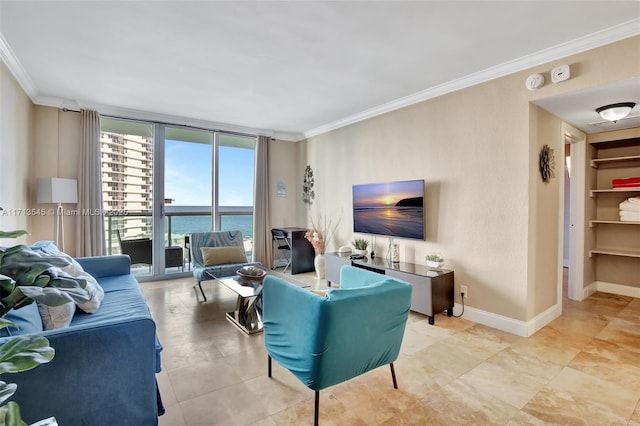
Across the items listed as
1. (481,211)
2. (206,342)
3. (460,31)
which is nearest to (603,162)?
(481,211)

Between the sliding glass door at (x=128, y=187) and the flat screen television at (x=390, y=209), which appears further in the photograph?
the sliding glass door at (x=128, y=187)

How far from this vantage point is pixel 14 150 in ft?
10.6

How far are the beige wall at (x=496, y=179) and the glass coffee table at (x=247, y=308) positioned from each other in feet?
6.33

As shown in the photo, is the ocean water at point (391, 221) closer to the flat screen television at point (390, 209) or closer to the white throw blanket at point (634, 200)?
the flat screen television at point (390, 209)

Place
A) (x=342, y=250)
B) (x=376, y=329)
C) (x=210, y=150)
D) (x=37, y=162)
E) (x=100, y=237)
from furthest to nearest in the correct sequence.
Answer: (x=210, y=150) < (x=342, y=250) < (x=100, y=237) < (x=37, y=162) < (x=376, y=329)

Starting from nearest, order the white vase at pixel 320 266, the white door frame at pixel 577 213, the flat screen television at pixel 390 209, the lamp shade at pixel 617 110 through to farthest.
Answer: the lamp shade at pixel 617 110, the flat screen television at pixel 390 209, the white door frame at pixel 577 213, the white vase at pixel 320 266

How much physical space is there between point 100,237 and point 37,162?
1.17 metres

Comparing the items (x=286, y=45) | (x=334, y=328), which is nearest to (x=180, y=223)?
(x=286, y=45)

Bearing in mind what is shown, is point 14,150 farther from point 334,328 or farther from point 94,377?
point 334,328

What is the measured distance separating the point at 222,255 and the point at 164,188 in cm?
156

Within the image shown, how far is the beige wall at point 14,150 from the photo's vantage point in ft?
9.56

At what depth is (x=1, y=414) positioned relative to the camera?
2.56 ft

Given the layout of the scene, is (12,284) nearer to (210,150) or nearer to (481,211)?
(481,211)

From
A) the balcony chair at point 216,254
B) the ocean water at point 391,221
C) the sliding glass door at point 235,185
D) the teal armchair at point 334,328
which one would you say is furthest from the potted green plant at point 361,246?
the teal armchair at point 334,328
